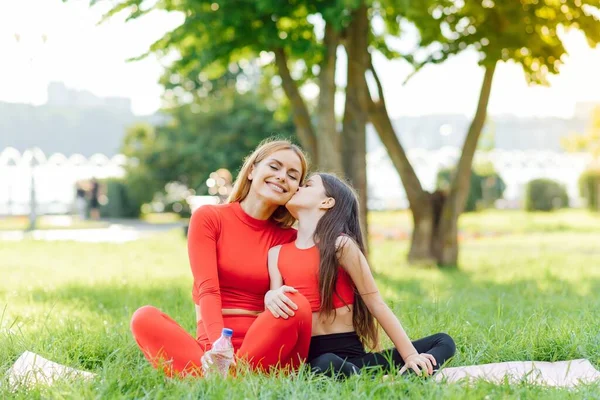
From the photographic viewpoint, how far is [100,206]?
28.7 meters

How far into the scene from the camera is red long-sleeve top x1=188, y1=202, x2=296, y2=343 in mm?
4211

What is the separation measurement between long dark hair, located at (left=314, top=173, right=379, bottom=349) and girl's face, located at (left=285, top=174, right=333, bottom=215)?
37 mm

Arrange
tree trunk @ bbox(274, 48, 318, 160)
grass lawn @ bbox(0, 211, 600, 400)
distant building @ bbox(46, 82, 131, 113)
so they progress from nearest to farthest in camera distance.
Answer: grass lawn @ bbox(0, 211, 600, 400) < tree trunk @ bbox(274, 48, 318, 160) < distant building @ bbox(46, 82, 131, 113)

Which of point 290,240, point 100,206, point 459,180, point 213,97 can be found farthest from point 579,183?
point 290,240

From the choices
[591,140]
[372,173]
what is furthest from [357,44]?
[372,173]

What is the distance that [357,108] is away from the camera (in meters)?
10.6

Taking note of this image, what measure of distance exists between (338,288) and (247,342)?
57 cm

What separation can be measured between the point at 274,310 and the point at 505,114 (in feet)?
181

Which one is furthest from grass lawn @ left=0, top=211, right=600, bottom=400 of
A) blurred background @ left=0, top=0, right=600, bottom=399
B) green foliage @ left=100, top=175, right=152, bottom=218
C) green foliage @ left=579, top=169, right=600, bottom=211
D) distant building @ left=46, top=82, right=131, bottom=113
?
distant building @ left=46, top=82, right=131, bottom=113

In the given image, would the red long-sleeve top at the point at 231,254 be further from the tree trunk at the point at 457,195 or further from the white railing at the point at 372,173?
the white railing at the point at 372,173

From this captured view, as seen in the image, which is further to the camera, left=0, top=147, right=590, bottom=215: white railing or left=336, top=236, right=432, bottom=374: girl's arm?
left=0, top=147, right=590, bottom=215: white railing

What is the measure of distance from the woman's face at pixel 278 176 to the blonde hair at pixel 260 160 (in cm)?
3

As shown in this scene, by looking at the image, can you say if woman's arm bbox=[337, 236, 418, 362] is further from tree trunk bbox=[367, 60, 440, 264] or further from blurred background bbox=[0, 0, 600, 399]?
tree trunk bbox=[367, 60, 440, 264]

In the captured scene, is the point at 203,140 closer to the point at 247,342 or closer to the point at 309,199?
the point at 309,199
